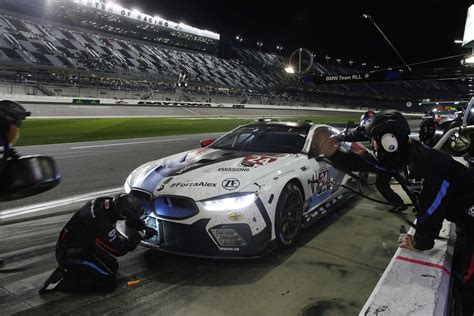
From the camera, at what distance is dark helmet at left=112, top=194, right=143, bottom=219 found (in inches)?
122

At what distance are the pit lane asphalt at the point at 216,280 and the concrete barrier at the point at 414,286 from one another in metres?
0.60

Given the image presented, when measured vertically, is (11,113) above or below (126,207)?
above

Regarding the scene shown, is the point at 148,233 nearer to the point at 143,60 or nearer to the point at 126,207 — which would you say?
the point at 126,207

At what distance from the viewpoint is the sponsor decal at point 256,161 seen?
13.4ft

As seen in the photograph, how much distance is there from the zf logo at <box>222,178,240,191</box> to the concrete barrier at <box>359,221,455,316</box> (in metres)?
1.53

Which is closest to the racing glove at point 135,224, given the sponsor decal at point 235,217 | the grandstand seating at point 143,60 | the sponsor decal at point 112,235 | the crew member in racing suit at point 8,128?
the sponsor decal at point 112,235

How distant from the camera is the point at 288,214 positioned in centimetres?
401

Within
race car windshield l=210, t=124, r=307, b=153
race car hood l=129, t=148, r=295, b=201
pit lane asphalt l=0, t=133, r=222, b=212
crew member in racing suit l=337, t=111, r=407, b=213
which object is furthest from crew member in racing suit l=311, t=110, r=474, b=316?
pit lane asphalt l=0, t=133, r=222, b=212

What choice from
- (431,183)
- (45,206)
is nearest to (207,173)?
(431,183)

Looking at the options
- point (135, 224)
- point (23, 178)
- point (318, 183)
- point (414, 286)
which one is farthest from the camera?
point (318, 183)

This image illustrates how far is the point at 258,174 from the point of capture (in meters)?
3.85

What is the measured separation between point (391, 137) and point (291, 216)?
173cm

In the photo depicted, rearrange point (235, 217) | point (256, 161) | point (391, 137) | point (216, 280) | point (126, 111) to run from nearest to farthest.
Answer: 1. point (391, 137)
2. point (216, 280)
3. point (235, 217)
4. point (256, 161)
5. point (126, 111)

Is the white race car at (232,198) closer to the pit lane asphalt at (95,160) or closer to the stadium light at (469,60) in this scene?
the pit lane asphalt at (95,160)
